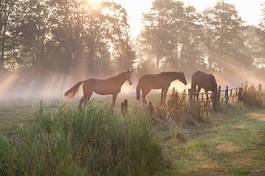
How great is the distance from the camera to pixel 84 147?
25.7 feet

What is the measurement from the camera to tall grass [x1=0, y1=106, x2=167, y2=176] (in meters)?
6.60

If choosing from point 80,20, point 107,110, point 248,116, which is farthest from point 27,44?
point 107,110

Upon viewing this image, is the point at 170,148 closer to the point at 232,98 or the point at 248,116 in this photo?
the point at 248,116

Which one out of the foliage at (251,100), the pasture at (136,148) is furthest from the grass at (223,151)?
the foliage at (251,100)

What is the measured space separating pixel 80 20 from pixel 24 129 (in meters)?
39.5

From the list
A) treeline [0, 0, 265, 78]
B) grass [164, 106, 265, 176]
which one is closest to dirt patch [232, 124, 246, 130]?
grass [164, 106, 265, 176]

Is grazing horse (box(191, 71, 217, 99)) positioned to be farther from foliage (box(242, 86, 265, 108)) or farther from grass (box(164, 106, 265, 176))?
grass (box(164, 106, 265, 176))

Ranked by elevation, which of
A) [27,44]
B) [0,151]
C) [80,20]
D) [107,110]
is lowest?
[0,151]

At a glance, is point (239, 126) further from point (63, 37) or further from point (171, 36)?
point (171, 36)

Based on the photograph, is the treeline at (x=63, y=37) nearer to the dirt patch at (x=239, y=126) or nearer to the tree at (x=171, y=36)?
the tree at (x=171, y=36)

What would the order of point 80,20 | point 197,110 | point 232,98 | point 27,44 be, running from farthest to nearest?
point 80,20 < point 27,44 < point 232,98 < point 197,110

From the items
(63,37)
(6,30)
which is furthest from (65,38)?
(6,30)

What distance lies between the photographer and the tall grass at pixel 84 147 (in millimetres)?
6602

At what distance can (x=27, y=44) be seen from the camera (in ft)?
141
